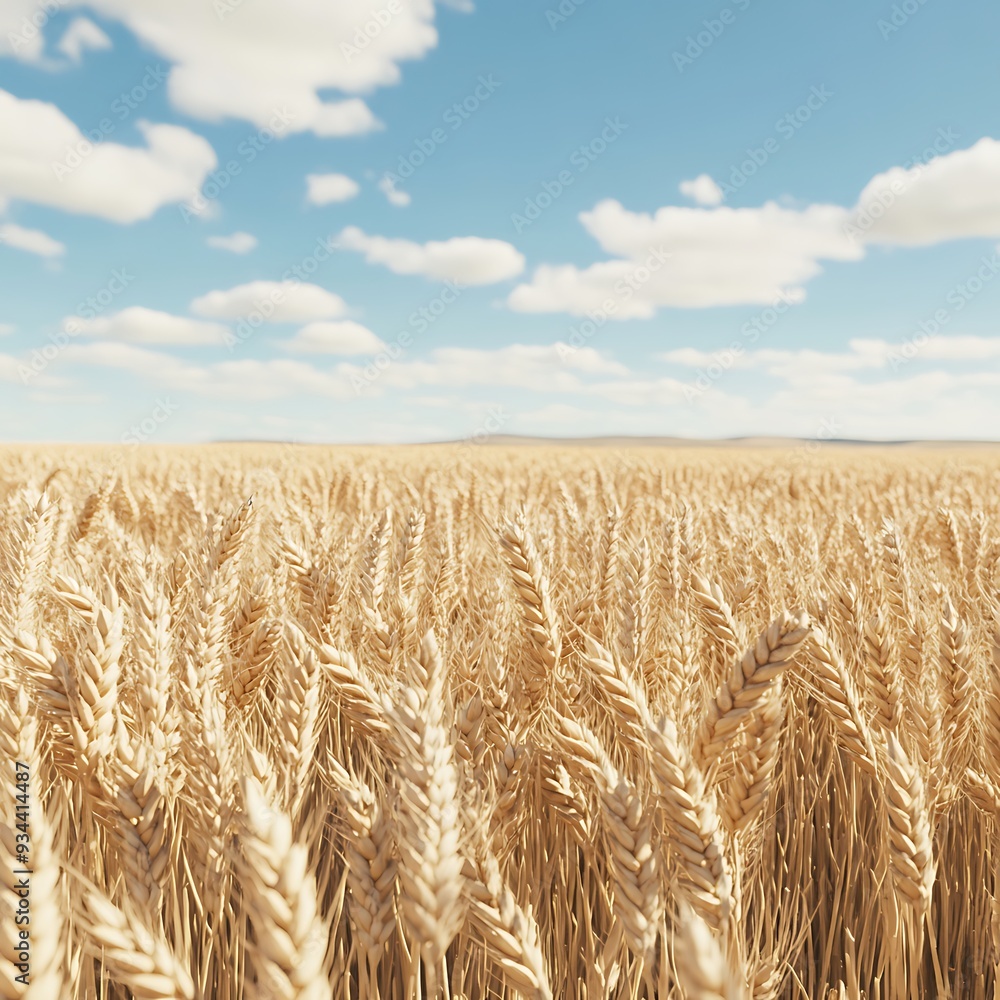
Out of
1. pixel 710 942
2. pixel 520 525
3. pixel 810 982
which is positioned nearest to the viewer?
pixel 710 942

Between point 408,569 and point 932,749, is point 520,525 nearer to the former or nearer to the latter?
point 408,569

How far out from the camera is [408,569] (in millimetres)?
2803

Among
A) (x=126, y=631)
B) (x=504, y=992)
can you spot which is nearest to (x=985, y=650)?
(x=504, y=992)

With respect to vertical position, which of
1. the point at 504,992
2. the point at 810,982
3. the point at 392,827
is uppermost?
the point at 392,827

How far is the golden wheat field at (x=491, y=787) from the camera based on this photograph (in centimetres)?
93

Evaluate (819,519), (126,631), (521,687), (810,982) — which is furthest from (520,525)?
(819,519)

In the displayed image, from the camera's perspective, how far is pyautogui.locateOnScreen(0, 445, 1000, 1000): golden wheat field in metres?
0.93

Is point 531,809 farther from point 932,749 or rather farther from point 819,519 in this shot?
point 819,519

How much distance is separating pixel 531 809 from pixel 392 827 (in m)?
0.76

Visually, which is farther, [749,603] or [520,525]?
[749,603]

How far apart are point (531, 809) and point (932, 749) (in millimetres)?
990

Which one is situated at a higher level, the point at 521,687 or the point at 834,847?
the point at 521,687

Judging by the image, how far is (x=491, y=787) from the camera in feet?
Answer: 4.10

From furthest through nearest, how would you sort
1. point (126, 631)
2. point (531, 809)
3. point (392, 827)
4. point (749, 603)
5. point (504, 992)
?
point (749, 603)
point (126, 631)
point (531, 809)
point (504, 992)
point (392, 827)
